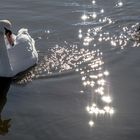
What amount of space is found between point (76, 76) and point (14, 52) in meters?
1.71

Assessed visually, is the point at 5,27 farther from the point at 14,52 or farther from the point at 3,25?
the point at 14,52

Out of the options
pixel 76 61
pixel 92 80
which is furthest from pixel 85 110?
pixel 76 61

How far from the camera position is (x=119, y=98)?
1185cm

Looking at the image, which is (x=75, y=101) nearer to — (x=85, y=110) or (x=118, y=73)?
(x=85, y=110)

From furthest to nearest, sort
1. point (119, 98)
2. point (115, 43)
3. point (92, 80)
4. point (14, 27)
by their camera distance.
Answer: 1. point (14, 27)
2. point (115, 43)
3. point (92, 80)
4. point (119, 98)

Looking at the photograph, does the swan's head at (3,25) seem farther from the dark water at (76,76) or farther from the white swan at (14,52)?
the dark water at (76,76)

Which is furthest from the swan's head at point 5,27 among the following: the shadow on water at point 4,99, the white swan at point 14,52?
the shadow on water at point 4,99

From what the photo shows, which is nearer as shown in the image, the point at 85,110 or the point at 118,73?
the point at 85,110

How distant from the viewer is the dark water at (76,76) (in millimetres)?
10781

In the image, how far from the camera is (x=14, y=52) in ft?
43.8

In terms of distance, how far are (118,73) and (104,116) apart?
7.52 feet

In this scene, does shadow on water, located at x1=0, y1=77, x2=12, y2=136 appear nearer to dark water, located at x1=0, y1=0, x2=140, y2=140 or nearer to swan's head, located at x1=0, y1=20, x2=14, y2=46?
dark water, located at x1=0, y1=0, x2=140, y2=140

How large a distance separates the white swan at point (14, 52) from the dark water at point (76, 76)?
0.81ft

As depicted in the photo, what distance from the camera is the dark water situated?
10.8 metres
